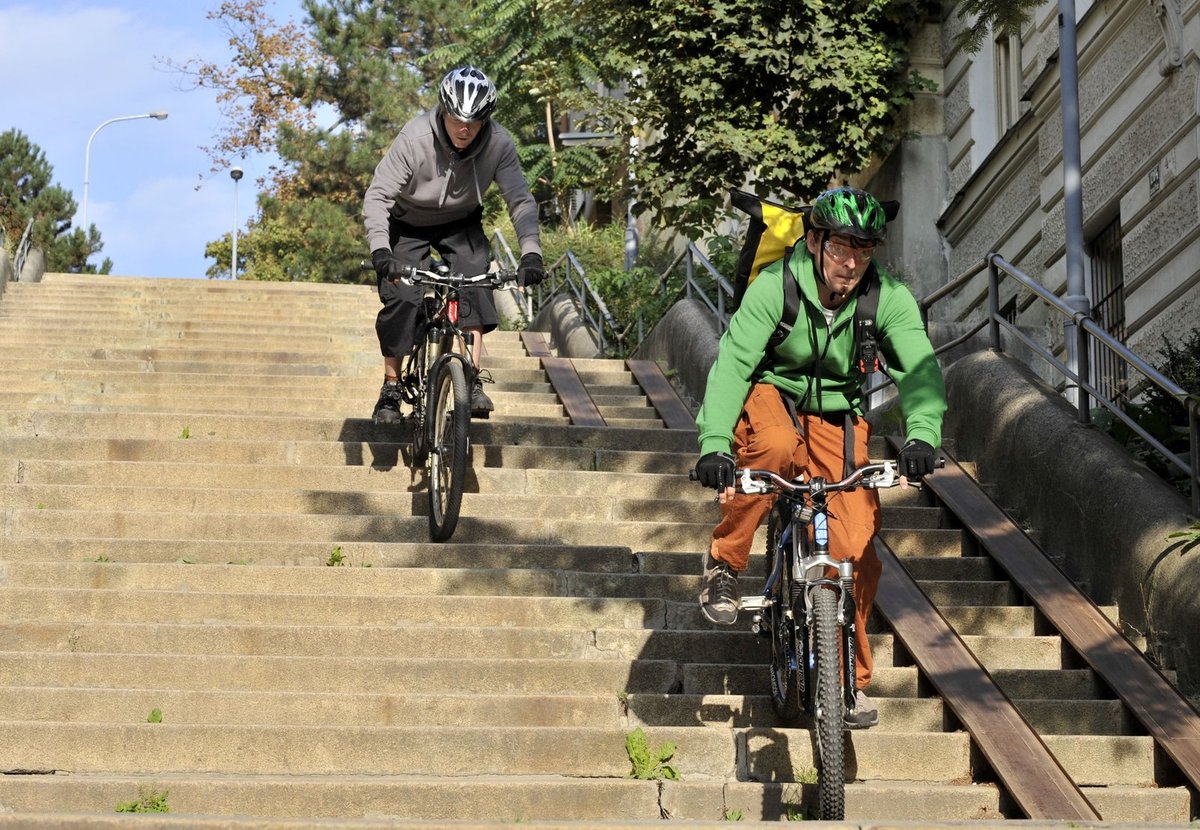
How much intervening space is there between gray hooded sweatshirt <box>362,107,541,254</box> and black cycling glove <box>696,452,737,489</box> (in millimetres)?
3763

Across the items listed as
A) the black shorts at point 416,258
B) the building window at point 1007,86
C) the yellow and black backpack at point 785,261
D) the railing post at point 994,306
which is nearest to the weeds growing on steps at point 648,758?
the yellow and black backpack at point 785,261

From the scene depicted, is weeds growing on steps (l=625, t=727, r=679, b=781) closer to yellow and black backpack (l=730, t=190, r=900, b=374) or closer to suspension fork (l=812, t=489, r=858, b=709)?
suspension fork (l=812, t=489, r=858, b=709)

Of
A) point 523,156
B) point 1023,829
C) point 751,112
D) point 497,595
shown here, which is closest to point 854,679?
point 1023,829

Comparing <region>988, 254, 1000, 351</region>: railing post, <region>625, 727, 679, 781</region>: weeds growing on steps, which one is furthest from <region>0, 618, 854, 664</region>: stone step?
<region>988, 254, 1000, 351</region>: railing post

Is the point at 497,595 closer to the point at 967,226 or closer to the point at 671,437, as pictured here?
the point at 671,437

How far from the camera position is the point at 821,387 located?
239 inches

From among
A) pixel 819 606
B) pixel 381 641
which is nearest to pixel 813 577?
pixel 819 606

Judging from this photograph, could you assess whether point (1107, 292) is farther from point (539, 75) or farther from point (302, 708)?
point (539, 75)

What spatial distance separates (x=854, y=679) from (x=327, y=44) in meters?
41.0

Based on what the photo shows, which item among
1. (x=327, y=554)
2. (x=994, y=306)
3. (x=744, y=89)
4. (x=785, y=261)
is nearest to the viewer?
(x=785, y=261)

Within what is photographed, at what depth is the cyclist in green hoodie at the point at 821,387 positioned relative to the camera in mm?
5762

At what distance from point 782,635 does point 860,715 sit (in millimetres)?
407

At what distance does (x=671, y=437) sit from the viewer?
10.6 m

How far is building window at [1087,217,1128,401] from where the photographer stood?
13266 millimetres
